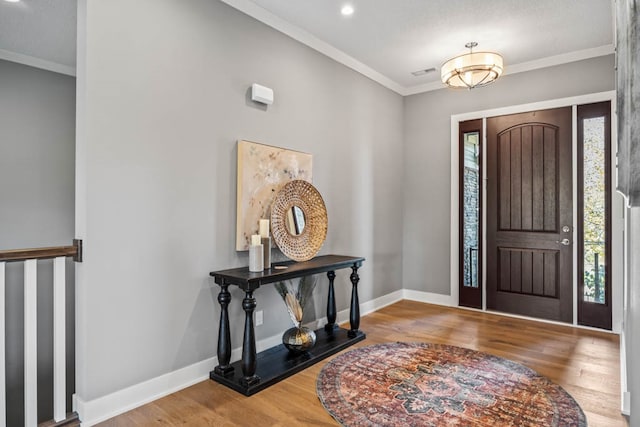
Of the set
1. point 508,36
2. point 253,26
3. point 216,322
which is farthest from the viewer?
point 508,36

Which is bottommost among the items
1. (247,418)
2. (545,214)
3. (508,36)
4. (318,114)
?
(247,418)

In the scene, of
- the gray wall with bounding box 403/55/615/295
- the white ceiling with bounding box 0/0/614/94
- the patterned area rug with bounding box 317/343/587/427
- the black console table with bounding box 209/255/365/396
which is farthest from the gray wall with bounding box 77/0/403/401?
the gray wall with bounding box 403/55/615/295

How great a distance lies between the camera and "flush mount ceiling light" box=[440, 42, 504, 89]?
11.0 feet

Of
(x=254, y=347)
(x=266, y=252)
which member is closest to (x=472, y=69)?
(x=266, y=252)

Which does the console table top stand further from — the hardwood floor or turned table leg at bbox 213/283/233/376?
the hardwood floor

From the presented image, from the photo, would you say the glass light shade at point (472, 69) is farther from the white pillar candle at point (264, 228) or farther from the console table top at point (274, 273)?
the white pillar candle at point (264, 228)

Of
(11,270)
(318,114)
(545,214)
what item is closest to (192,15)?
(318,114)

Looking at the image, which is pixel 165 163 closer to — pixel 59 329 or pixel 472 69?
pixel 59 329

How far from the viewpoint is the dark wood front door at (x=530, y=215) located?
13.2 feet

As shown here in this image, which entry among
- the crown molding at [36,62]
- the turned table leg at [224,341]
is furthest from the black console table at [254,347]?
the crown molding at [36,62]

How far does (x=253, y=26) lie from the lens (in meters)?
3.09

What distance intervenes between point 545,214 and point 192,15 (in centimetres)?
388

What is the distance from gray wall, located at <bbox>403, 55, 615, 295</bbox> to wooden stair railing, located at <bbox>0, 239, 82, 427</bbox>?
3.92m

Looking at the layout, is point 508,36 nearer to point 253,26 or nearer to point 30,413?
point 253,26
